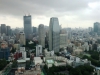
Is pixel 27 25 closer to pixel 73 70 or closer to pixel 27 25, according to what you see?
pixel 27 25

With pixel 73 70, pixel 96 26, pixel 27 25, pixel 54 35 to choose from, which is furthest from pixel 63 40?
pixel 96 26

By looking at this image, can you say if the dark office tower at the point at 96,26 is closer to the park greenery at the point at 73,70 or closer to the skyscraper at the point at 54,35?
the skyscraper at the point at 54,35

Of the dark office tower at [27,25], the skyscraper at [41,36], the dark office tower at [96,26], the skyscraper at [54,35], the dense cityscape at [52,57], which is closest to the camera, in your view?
the dense cityscape at [52,57]

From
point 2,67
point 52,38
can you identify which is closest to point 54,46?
point 52,38

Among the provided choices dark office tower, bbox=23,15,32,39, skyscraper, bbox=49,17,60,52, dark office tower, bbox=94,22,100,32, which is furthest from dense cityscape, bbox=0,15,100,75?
dark office tower, bbox=94,22,100,32

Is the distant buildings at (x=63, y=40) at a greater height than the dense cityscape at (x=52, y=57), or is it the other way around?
the distant buildings at (x=63, y=40)

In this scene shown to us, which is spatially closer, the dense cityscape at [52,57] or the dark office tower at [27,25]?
the dense cityscape at [52,57]

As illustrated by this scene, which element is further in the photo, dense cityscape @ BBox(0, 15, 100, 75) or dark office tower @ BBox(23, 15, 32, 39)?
dark office tower @ BBox(23, 15, 32, 39)

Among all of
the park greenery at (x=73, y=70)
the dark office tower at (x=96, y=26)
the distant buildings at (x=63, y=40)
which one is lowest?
the park greenery at (x=73, y=70)

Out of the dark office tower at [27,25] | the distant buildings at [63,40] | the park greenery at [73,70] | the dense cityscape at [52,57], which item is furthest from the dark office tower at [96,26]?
the park greenery at [73,70]

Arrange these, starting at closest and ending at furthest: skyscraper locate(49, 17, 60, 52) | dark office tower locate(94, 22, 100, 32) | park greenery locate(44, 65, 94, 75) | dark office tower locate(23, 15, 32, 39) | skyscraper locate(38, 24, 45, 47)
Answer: park greenery locate(44, 65, 94, 75), skyscraper locate(49, 17, 60, 52), skyscraper locate(38, 24, 45, 47), dark office tower locate(23, 15, 32, 39), dark office tower locate(94, 22, 100, 32)

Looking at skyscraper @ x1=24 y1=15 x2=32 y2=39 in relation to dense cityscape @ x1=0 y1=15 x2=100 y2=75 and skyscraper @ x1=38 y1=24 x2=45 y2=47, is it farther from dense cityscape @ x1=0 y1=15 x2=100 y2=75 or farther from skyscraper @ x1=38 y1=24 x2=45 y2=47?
skyscraper @ x1=38 y1=24 x2=45 y2=47
